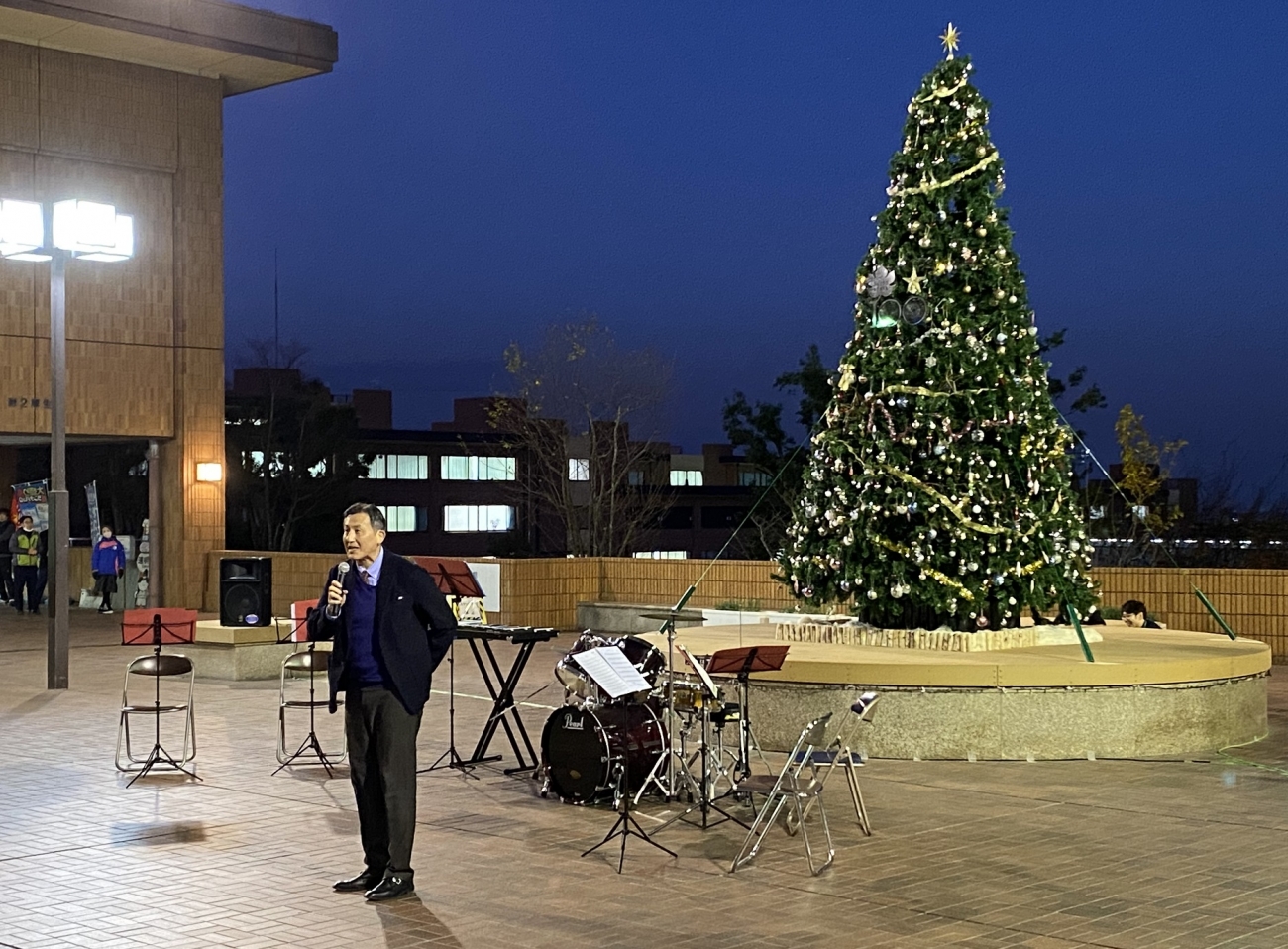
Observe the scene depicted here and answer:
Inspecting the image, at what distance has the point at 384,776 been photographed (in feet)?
28.2

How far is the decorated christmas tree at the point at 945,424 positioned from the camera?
1448cm

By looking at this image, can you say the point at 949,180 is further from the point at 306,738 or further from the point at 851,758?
the point at 306,738

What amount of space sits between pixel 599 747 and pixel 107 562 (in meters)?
20.6

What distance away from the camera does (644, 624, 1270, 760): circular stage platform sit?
1303 centimetres

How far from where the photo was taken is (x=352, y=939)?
7590mm

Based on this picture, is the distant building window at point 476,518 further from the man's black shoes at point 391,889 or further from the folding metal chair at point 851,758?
the man's black shoes at point 391,889

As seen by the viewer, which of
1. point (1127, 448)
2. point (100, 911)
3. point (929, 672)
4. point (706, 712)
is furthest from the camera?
point (1127, 448)

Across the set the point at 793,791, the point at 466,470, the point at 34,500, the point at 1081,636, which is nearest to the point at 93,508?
the point at 34,500

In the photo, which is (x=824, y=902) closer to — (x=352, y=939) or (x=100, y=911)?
(x=352, y=939)

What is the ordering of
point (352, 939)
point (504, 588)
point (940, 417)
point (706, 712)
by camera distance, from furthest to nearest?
point (504, 588), point (940, 417), point (706, 712), point (352, 939)

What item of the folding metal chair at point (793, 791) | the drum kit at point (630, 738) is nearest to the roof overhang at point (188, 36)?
the drum kit at point (630, 738)

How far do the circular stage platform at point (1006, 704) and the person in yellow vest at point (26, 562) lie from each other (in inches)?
748

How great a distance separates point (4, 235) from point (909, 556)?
1097 cm

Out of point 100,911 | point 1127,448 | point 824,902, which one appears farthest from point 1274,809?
point 1127,448
